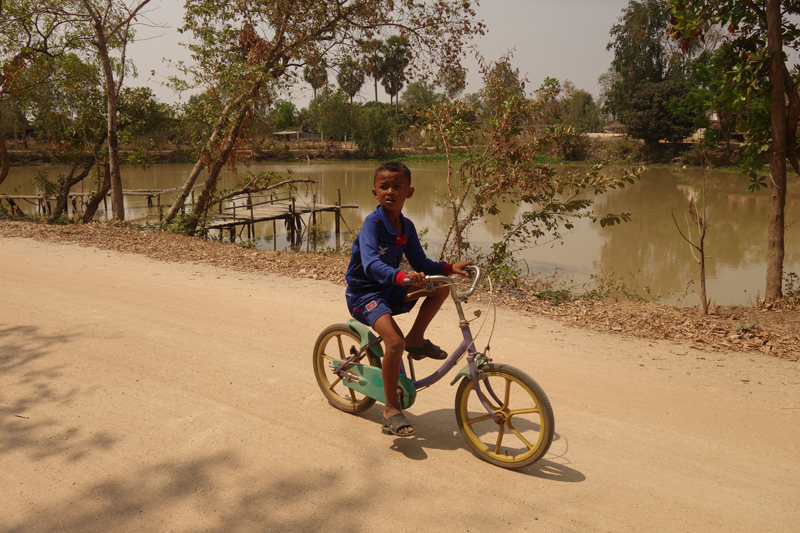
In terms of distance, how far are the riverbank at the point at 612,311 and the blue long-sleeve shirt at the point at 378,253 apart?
10.1ft

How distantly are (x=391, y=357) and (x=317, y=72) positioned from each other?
11.2 m

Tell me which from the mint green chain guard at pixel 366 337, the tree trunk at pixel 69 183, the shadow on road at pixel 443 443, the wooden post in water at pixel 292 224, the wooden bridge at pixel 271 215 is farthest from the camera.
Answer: the wooden post in water at pixel 292 224

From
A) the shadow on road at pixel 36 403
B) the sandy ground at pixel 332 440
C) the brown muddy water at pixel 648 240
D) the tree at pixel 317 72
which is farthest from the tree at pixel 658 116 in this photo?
the shadow on road at pixel 36 403

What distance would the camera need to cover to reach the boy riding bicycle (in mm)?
3205

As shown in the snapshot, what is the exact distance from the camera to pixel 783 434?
3.60 meters

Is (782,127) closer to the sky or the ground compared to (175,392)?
closer to the sky

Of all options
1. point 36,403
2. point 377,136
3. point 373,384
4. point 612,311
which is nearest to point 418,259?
point 373,384

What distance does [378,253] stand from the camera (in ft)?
10.8

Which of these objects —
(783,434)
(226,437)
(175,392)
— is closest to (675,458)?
(783,434)

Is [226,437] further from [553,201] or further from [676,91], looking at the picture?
[676,91]

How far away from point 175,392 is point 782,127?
7850mm

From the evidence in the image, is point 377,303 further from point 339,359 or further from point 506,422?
point 506,422

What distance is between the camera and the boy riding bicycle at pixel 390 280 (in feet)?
10.5

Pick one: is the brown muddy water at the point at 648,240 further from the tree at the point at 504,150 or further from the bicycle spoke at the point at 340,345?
the bicycle spoke at the point at 340,345
